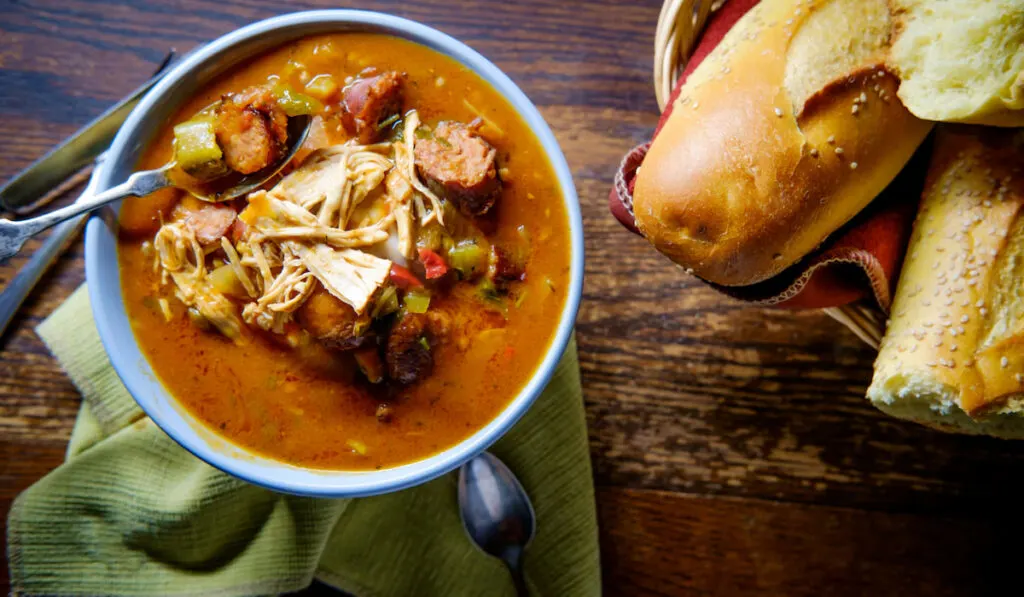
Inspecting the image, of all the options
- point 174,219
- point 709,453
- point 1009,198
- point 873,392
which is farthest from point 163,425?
point 1009,198

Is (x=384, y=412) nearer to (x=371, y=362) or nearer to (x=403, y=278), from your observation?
(x=371, y=362)

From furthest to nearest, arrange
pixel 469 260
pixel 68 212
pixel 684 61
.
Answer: pixel 684 61 < pixel 469 260 < pixel 68 212

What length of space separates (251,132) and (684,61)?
1225mm

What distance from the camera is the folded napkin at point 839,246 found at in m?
2.00

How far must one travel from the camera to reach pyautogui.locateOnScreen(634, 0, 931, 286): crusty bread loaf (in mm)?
1883

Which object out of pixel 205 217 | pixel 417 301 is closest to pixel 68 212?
pixel 205 217

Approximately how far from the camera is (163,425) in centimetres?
183

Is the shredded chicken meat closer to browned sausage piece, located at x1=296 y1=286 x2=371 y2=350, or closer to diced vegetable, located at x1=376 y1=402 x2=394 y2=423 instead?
browned sausage piece, located at x1=296 y1=286 x2=371 y2=350

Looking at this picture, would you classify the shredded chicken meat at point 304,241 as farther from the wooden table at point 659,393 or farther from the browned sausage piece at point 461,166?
the wooden table at point 659,393

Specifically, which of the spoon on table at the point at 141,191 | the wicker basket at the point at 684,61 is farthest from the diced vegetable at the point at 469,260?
the wicker basket at the point at 684,61

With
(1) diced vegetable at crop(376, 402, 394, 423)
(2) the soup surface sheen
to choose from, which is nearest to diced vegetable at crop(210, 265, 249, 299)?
(2) the soup surface sheen

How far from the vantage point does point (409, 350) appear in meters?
1.83

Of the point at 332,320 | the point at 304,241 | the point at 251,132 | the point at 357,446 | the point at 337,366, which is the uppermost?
the point at 251,132

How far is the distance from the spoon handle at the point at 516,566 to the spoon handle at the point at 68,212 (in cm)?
143
